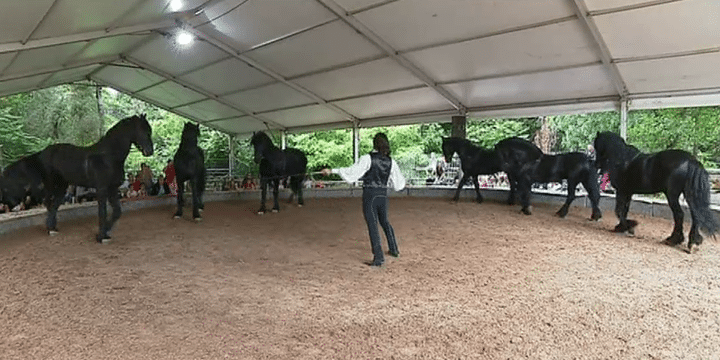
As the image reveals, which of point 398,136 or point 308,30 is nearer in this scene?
point 308,30

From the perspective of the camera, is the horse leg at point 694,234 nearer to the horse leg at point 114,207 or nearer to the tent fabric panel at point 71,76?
the horse leg at point 114,207

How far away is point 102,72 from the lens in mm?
12516

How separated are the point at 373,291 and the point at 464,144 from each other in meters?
6.94

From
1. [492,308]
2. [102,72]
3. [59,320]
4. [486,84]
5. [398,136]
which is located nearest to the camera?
[59,320]

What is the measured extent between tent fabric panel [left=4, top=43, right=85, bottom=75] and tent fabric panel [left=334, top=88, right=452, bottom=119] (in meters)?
6.33

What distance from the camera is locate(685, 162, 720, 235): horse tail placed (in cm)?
480

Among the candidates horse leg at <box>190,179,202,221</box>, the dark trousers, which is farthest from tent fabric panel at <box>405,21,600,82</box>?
horse leg at <box>190,179,202,221</box>

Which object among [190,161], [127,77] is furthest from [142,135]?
[127,77]

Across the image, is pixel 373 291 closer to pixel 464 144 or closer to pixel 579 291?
pixel 579 291

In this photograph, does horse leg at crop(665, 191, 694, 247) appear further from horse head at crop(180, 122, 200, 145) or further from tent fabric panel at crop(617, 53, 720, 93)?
horse head at crop(180, 122, 200, 145)

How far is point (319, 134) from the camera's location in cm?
1925

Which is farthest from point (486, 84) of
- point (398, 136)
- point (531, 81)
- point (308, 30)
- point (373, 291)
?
point (398, 136)

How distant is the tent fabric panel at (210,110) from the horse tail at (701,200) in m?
12.4

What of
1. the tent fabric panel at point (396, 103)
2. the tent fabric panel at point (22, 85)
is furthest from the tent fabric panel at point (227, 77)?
the tent fabric panel at point (22, 85)
